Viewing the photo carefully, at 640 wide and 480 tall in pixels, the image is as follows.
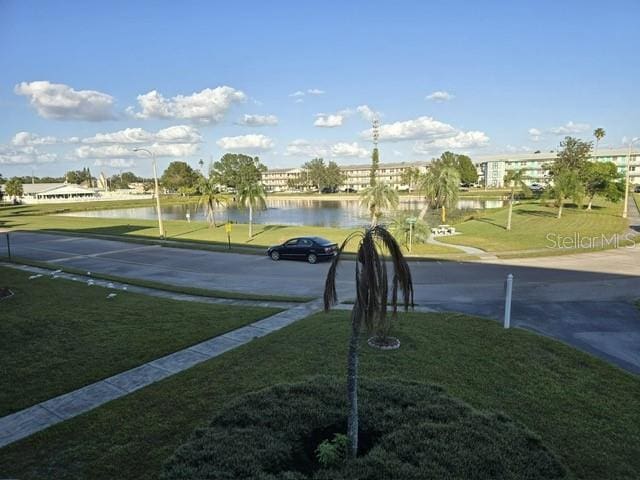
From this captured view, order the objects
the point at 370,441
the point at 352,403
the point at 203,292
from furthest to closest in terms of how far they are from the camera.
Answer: the point at 203,292 → the point at 370,441 → the point at 352,403

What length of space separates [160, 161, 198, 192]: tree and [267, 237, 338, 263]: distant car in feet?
433

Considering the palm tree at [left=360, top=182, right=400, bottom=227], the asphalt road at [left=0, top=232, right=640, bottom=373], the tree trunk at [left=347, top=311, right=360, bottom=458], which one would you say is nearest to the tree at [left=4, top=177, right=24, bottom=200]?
the asphalt road at [left=0, top=232, right=640, bottom=373]

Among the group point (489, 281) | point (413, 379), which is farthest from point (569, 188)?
point (413, 379)

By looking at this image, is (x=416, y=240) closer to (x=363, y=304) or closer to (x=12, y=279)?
(x=12, y=279)

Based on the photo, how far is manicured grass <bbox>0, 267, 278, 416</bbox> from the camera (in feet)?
28.1

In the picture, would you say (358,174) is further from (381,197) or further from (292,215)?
(381,197)

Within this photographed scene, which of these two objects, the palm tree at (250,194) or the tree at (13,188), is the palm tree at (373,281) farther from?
the tree at (13,188)

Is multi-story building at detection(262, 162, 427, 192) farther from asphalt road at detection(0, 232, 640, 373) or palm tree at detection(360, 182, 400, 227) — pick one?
asphalt road at detection(0, 232, 640, 373)

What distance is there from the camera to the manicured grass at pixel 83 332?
855 cm

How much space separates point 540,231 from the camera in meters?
34.9

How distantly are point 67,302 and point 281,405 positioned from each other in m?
11.3

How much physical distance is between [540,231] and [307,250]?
2252cm

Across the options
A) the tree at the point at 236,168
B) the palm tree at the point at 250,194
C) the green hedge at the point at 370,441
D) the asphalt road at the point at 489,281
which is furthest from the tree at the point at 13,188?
the green hedge at the point at 370,441

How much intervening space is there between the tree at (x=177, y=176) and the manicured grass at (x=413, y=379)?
14616cm
